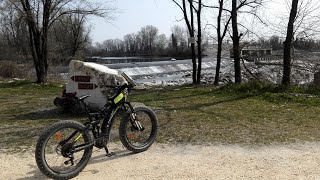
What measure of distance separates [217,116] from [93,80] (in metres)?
2.69

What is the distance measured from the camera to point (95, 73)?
24.1 feet

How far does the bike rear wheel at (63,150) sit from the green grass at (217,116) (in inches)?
64.0

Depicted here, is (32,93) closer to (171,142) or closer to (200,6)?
(200,6)

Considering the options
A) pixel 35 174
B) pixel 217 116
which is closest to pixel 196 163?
pixel 35 174

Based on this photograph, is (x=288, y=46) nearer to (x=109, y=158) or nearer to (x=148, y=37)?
(x=109, y=158)

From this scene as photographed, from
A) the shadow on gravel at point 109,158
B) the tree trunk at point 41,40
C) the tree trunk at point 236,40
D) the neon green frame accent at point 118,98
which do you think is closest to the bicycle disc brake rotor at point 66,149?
the shadow on gravel at point 109,158

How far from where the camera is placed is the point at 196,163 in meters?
4.46

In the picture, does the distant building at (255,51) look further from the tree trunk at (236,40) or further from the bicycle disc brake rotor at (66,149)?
the bicycle disc brake rotor at (66,149)

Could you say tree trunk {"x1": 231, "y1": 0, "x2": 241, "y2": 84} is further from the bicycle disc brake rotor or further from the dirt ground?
the bicycle disc brake rotor

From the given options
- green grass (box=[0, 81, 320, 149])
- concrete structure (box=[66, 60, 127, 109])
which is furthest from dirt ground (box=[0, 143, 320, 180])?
concrete structure (box=[66, 60, 127, 109])

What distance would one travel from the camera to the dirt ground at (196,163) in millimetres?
4070

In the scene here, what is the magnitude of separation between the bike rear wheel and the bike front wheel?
73cm

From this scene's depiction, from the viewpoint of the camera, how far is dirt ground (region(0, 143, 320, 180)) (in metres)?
4.07

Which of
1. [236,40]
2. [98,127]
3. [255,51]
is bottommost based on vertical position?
[98,127]
